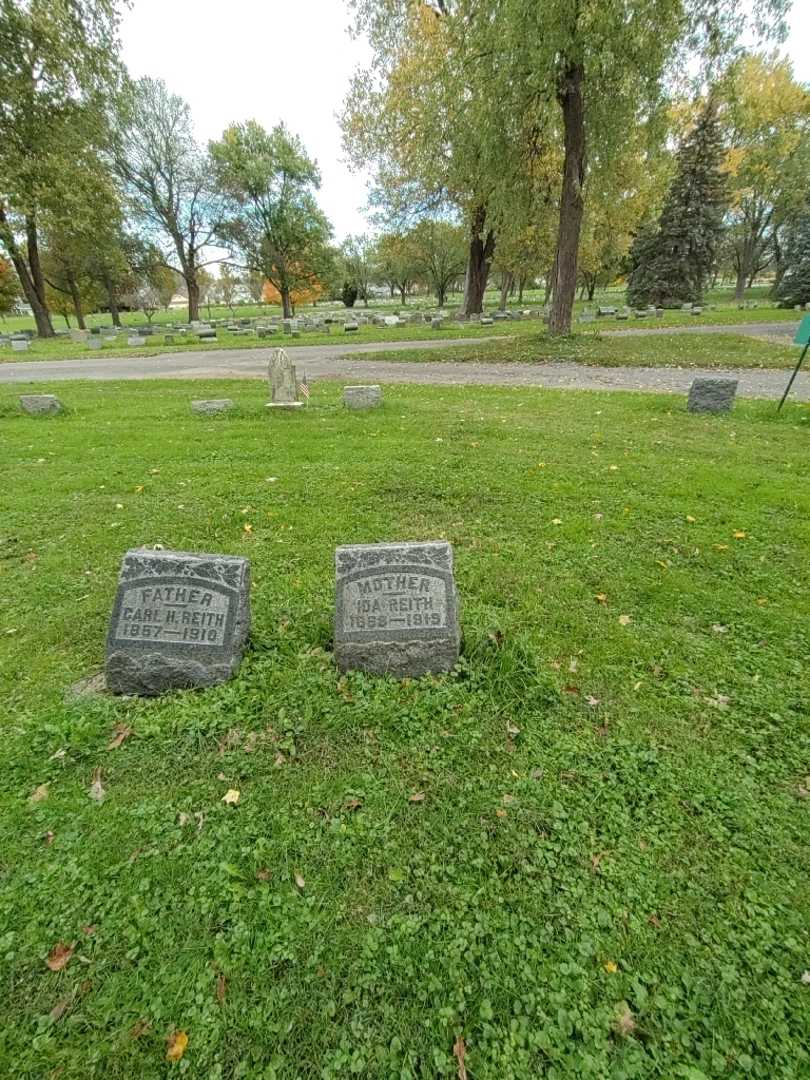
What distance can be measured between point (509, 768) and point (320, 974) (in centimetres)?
116

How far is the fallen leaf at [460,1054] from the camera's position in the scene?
1.60 metres

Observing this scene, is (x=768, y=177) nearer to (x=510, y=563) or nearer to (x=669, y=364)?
(x=669, y=364)

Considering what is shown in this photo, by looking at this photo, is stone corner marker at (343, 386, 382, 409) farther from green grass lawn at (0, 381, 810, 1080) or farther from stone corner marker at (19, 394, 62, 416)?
stone corner marker at (19, 394, 62, 416)

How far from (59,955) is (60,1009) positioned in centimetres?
18

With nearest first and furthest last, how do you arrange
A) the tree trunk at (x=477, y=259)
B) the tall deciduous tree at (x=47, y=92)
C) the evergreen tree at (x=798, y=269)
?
the tall deciduous tree at (x=47, y=92), the tree trunk at (x=477, y=259), the evergreen tree at (x=798, y=269)

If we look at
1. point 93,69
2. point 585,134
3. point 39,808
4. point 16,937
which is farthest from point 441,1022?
point 93,69

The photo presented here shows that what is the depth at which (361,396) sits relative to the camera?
949cm

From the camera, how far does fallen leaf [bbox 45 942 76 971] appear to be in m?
1.86

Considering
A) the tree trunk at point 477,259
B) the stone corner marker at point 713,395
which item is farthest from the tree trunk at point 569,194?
the tree trunk at point 477,259

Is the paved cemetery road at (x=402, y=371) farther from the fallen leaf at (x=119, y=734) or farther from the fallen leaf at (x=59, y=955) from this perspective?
the fallen leaf at (x=59, y=955)

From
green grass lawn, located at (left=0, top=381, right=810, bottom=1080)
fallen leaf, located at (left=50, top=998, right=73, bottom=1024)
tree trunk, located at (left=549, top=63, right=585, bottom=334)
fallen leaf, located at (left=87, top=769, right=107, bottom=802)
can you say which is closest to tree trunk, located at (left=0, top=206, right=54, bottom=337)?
tree trunk, located at (left=549, top=63, right=585, bottom=334)

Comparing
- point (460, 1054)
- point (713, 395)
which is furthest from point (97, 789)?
point (713, 395)

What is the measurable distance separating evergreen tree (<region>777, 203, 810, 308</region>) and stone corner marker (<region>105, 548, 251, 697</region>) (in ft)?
131

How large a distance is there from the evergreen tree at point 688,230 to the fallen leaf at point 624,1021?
141ft
